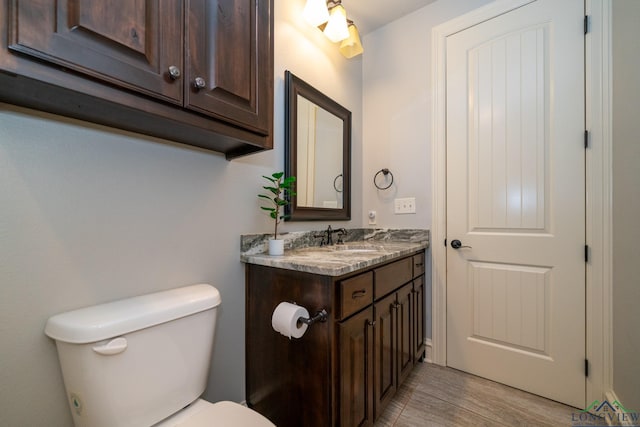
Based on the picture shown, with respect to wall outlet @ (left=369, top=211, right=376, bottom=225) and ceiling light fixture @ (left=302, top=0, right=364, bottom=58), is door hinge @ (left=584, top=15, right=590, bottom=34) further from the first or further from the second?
wall outlet @ (left=369, top=211, right=376, bottom=225)

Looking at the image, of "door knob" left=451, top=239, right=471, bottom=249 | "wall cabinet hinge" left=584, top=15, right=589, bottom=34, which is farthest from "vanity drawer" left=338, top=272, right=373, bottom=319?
"wall cabinet hinge" left=584, top=15, right=589, bottom=34

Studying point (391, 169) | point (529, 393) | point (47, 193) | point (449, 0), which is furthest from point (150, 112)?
point (529, 393)

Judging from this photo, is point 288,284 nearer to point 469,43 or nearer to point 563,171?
point 563,171

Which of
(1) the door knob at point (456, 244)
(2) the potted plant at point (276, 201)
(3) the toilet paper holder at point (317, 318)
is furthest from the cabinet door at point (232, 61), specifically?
(1) the door knob at point (456, 244)

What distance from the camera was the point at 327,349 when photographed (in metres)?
0.97

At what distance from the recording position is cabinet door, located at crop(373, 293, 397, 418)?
4.02ft

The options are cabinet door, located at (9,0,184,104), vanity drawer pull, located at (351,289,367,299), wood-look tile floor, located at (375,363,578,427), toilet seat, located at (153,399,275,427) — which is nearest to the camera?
cabinet door, located at (9,0,184,104)

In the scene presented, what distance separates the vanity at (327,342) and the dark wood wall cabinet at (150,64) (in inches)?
23.2

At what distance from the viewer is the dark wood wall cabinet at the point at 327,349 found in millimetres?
977

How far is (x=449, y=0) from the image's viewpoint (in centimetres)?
186

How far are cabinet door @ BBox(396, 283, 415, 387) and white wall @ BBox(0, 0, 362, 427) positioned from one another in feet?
2.88

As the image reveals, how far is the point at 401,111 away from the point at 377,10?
79 cm

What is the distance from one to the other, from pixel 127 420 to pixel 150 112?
0.90 meters

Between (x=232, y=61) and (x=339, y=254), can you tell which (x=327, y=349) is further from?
(x=232, y=61)
